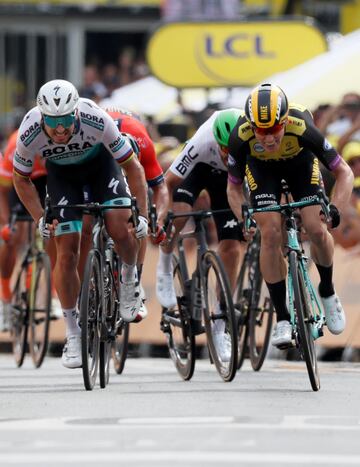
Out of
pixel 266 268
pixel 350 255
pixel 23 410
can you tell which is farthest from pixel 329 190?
pixel 23 410

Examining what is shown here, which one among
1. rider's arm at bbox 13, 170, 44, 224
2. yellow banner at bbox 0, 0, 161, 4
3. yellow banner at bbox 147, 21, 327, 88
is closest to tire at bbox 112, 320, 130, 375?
rider's arm at bbox 13, 170, 44, 224

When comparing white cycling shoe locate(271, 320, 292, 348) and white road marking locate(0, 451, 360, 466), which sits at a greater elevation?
white cycling shoe locate(271, 320, 292, 348)

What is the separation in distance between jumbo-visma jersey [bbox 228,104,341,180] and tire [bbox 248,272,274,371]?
1.63 m

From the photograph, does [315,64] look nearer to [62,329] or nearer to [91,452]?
[62,329]

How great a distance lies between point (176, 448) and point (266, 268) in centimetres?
323

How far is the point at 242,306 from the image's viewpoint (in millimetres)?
12656

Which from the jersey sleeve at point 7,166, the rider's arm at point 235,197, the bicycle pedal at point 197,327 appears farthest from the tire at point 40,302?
the rider's arm at point 235,197

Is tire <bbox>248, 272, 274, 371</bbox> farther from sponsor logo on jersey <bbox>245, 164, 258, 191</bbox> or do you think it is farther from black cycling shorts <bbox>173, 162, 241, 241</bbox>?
sponsor logo on jersey <bbox>245, 164, 258, 191</bbox>

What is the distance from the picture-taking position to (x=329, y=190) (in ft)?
48.9

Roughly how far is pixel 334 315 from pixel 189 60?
10359 mm

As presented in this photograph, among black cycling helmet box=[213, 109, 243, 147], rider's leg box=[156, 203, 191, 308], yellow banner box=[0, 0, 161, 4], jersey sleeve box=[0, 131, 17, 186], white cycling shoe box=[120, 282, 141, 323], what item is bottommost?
white cycling shoe box=[120, 282, 141, 323]

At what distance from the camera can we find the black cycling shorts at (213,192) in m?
12.5

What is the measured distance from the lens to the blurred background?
17875 mm

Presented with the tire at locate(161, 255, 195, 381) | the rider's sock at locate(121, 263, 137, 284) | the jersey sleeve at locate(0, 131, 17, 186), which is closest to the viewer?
the rider's sock at locate(121, 263, 137, 284)
